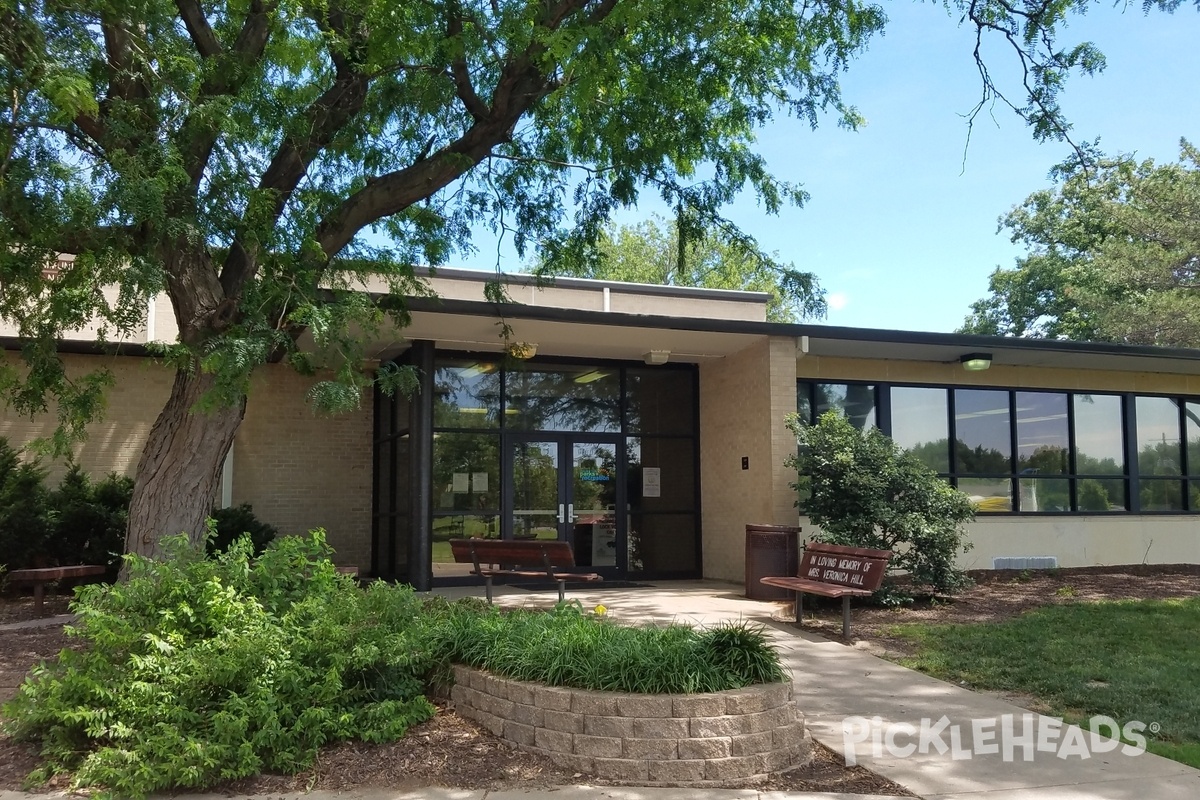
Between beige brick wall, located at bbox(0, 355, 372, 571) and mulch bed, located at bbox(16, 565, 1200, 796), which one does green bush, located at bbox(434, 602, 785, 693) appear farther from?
beige brick wall, located at bbox(0, 355, 372, 571)

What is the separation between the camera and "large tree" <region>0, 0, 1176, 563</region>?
8.01 meters

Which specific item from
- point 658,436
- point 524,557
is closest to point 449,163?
point 524,557

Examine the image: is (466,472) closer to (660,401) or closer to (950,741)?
(660,401)

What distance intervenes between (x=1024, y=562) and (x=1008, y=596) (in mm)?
4059

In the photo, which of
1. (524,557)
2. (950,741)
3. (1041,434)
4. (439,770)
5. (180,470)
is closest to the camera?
(439,770)

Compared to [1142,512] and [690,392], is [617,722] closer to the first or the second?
[690,392]

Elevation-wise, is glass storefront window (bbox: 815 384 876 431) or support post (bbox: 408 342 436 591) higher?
glass storefront window (bbox: 815 384 876 431)

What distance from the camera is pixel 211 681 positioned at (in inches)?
225

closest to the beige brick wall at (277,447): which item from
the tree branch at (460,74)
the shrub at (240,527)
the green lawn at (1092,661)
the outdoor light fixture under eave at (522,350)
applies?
the shrub at (240,527)

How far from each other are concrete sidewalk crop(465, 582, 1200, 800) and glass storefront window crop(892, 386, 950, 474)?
7.90m

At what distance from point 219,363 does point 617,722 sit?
4360mm

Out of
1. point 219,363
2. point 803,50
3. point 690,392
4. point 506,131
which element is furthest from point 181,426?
point 690,392

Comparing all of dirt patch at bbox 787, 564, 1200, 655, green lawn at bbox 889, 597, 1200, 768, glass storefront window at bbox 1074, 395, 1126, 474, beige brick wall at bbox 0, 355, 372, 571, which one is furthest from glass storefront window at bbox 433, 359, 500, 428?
glass storefront window at bbox 1074, 395, 1126, 474

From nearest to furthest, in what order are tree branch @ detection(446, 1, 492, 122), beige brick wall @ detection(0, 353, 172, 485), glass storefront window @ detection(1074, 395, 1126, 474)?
tree branch @ detection(446, 1, 492, 122)
beige brick wall @ detection(0, 353, 172, 485)
glass storefront window @ detection(1074, 395, 1126, 474)
